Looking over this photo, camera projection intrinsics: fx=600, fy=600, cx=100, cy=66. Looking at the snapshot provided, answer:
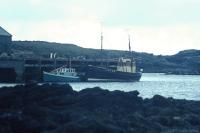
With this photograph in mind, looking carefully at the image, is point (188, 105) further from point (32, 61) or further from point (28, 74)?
point (32, 61)

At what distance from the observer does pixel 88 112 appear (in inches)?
889

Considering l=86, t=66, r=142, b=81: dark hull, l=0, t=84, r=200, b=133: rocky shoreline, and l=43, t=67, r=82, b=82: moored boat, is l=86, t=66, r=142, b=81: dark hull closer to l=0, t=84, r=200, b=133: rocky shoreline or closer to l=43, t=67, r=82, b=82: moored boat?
l=43, t=67, r=82, b=82: moored boat

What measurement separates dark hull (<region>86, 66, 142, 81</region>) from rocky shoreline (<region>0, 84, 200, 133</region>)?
73239 millimetres

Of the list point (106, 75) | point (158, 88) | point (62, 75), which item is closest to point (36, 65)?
point (62, 75)

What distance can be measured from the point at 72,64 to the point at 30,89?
274ft

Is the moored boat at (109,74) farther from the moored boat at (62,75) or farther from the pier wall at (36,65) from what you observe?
the pier wall at (36,65)

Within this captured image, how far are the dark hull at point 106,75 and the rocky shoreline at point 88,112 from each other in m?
73.2

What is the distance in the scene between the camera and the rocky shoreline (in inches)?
780

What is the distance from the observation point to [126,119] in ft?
71.5

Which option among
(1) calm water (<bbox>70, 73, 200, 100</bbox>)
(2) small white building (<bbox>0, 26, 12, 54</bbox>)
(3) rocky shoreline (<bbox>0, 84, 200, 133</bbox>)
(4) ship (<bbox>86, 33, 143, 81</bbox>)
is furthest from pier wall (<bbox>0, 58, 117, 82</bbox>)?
(3) rocky shoreline (<bbox>0, 84, 200, 133</bbox>)

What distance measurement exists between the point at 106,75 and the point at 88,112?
8137 centimetres

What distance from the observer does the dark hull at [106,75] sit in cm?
10278

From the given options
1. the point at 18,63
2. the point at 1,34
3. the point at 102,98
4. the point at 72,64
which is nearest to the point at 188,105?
the point at 102,98

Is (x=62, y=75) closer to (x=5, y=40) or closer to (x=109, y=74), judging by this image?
(x=109, y=74)
